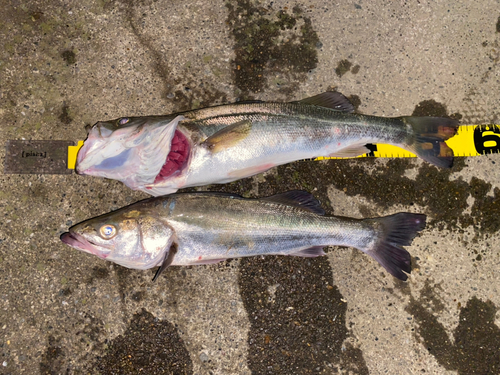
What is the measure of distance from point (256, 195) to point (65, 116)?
7.84 feet

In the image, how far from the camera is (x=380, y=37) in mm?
4121

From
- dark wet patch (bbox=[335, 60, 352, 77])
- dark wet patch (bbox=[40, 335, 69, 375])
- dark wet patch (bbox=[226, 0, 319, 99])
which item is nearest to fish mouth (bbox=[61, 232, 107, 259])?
dark wet patch (bbox=[40, 335, 69, 375])

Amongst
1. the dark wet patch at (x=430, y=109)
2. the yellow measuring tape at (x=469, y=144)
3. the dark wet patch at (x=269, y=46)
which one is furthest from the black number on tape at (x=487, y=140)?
the dark wet patch at (x=269, y=46)

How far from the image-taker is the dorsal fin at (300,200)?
3521mm

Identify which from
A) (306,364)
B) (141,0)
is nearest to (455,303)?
(306,364)

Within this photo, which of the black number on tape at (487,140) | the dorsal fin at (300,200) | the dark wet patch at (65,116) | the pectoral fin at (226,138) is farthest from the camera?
the black number on tape at (487,140)

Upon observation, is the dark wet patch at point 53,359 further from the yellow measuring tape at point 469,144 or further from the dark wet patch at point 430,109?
the dark wet patch at point 430,109

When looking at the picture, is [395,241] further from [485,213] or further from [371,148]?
[485,213]

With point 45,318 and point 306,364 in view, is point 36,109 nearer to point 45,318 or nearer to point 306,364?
point 45,318

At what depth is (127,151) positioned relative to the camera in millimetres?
3156

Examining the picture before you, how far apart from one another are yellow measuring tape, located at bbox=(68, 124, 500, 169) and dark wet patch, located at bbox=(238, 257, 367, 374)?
1.43 m

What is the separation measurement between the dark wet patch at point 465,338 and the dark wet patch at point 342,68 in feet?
9.21

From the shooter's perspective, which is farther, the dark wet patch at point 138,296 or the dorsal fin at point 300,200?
the dark wet patch at point 138,296

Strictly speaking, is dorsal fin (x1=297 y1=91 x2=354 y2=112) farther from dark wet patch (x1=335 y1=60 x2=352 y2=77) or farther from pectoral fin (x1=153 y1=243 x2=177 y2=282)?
pectoral fin (x1=153 y1=243 x2=177 y2=282)
